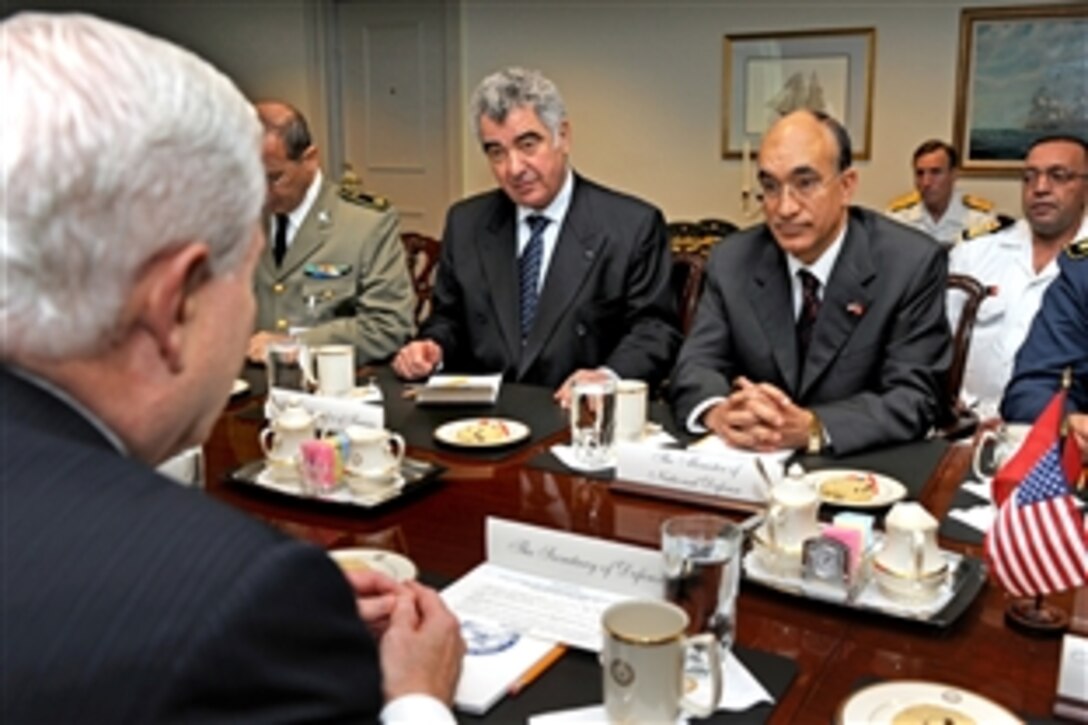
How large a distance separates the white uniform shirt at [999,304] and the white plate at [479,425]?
176 cm

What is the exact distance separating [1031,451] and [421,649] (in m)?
0.85

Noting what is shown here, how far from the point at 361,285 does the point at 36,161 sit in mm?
2478

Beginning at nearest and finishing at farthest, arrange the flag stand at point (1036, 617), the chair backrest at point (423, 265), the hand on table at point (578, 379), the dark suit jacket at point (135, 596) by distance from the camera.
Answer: the dark suit jacket at point (135, 596) → the flag stand at point (1036, 617) → the hand on table at point (578, 379) → the chair backrest at point (423, 265)

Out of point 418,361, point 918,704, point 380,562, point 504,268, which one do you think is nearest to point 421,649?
point 380,562

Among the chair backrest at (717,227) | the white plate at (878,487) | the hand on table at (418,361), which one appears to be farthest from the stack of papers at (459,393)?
the chair backrest at (717,227)

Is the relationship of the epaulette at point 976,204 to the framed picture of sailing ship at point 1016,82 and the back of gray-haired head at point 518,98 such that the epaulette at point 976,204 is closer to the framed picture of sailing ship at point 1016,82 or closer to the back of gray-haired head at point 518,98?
the framed picture of sailing ship at point 1016,82

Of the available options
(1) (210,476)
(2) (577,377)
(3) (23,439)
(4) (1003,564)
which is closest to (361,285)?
(2) (577,377)

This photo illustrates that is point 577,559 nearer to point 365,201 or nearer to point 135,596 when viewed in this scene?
point 135,596

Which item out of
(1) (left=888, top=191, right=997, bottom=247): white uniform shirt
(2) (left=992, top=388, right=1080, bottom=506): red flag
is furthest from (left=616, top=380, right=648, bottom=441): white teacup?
(1) (left=888, top=191, right=997, bottom=247): white uniform shirt

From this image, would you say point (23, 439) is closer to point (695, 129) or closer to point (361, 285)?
point (361, 285)

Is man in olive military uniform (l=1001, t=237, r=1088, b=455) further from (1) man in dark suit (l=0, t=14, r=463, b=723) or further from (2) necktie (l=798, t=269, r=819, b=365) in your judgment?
(1) man in dark suit (l=0, t=14, r=463, b=723)

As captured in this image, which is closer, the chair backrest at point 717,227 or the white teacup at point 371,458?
the white teacup at point 371,458

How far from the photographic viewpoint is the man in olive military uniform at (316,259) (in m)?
3.05

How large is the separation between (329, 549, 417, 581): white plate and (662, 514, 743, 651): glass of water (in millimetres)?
349
